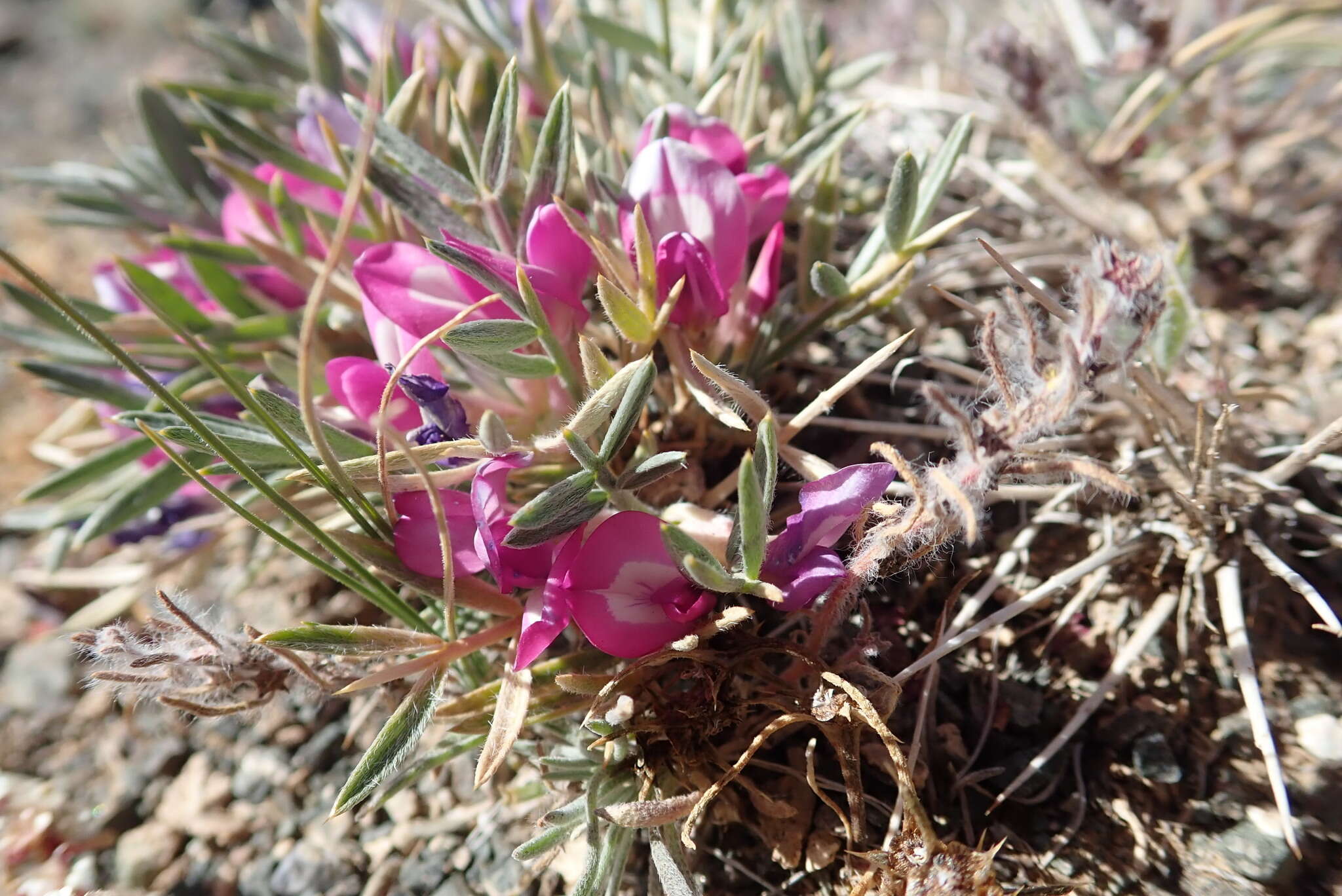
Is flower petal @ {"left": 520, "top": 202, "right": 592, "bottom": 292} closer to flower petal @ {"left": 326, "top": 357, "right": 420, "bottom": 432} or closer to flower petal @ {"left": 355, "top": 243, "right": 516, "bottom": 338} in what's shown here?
flower petal @ {"left": 355, "top": 243, "right": 516, "bottom": 338}

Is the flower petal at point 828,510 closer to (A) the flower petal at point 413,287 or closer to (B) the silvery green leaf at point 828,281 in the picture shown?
(B) the silvery green leaf at point 828,281

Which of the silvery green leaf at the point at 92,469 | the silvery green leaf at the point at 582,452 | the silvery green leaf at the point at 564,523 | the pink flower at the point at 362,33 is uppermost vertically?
the pink flower at the point at 362,33

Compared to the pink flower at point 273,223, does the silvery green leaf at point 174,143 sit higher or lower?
higher

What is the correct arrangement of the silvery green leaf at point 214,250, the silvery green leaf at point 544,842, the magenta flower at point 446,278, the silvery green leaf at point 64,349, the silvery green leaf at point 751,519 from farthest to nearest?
1. the silvery green leaf at point 64,349
2. the silvery green leaf at point 214,250
3. the magenta flower at point 446,278
4. the silvery green leaf at point 544,842
5. the silvery green leaf at point 751,519

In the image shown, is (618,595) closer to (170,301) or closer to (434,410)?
(434,410)

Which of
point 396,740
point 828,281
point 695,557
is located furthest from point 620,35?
point 396,740

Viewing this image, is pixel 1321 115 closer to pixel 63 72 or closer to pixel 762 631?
pixel 762 631

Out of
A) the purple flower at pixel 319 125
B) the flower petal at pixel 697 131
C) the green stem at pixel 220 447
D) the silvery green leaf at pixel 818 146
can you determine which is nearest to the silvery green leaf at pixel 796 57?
the silvery green leaf at pixel 818 146
